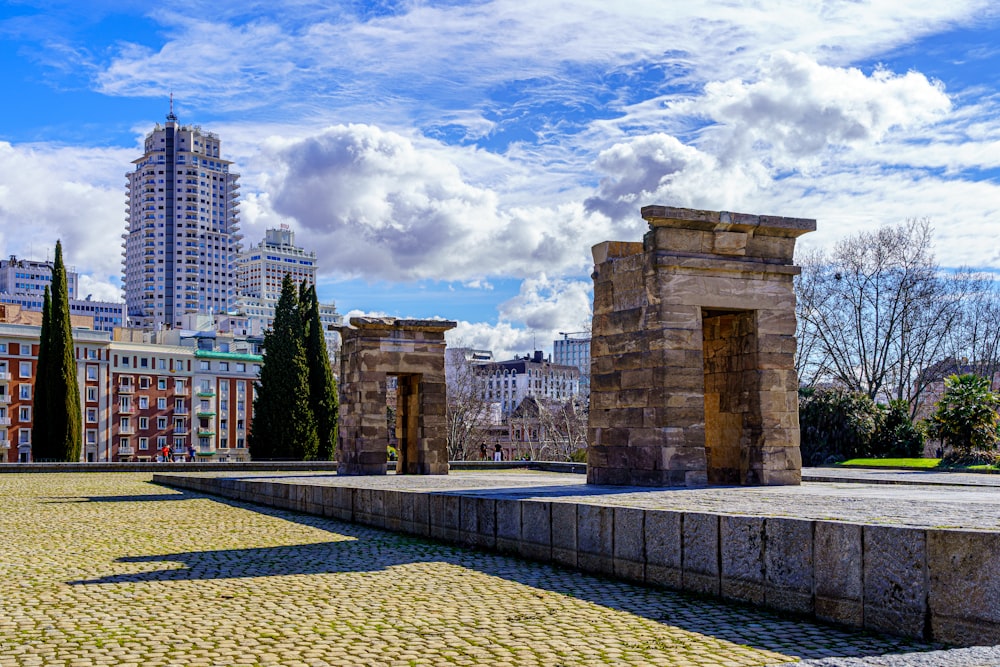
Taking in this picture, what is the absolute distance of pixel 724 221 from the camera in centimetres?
1439

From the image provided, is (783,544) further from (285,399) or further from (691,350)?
(285,399)

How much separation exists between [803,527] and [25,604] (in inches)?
225

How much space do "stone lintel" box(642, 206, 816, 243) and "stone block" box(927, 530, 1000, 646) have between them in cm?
828

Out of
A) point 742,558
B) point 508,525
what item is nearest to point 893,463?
point 508,525

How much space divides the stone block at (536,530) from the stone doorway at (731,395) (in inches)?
205

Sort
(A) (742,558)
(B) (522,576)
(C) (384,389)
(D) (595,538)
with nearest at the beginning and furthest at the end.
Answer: (A) (742,558), (B) (522,576), (D) (595,538), (C) (384,389)

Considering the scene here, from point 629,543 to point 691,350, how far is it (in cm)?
556

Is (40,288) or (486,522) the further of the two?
(40,288)

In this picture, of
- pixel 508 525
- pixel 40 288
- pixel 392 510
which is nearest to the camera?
pixel 508 525

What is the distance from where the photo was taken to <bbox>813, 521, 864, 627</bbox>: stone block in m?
6.69

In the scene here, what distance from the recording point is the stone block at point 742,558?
7.55 meters

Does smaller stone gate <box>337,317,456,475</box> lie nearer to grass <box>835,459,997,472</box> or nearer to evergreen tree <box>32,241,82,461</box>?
grass <box>835,459,997,472</box>

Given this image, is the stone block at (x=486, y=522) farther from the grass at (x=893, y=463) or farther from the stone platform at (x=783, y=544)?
the grass at (x=893, y=463)

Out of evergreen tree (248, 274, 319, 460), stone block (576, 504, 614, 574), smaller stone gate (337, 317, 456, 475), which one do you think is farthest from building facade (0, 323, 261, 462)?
stone block (576, 504, 614, 574)
